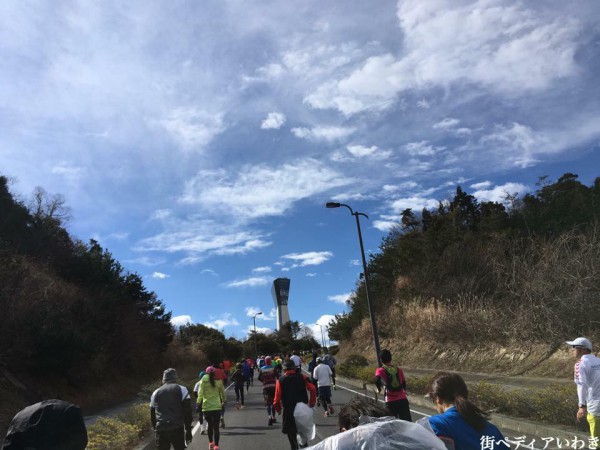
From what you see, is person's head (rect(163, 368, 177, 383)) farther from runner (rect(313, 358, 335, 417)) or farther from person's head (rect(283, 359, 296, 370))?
runner (rect(313, 358, 335, 417))

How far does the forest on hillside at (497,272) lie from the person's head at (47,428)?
19191mm

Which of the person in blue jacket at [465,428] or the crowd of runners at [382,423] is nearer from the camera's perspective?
the crowd of runners at [382,423]

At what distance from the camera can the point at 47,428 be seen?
228 cm

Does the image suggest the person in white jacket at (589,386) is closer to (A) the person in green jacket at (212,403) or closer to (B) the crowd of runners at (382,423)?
(B) the crowd of runners at (382,423)

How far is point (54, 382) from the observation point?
24.5 metres

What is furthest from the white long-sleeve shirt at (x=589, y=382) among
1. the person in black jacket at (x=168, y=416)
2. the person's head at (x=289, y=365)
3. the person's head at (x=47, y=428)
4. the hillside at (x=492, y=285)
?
the hillside at (x=492, y=285)

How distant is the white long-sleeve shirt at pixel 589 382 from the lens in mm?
5598

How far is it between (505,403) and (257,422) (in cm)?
693

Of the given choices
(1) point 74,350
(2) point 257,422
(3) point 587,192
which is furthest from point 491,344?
(1) point 74,350

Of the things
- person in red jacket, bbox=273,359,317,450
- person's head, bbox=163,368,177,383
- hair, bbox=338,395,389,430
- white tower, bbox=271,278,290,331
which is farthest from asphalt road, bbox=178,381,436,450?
white tower, bbox=271,278,290,331

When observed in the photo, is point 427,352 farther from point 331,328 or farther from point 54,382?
point 331,328

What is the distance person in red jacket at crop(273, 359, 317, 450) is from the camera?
7434 mm

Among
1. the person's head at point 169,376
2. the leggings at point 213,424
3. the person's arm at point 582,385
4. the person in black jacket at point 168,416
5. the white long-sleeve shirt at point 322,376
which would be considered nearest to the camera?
the person's arm at point 582,385

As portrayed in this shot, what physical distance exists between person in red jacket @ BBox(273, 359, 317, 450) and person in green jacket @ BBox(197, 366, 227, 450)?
→ 265cm
